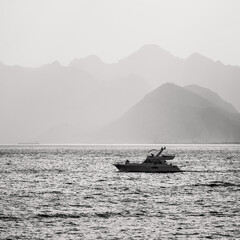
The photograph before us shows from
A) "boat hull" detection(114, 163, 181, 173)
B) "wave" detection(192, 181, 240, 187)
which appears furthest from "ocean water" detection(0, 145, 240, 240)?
"boat hull" detection(114, 163, 181, 173)

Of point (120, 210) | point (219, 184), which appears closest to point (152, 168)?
point (219, 184)

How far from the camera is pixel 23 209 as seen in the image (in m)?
71.7

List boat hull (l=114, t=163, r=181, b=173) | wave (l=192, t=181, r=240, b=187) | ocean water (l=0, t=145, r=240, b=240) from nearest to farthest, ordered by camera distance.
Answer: ocean water (l=0, t=145, r=240, b=240) → wave (l=192, t=181, r=240, b=187) → boat hull (l=114, t=163, r=181, b=173)

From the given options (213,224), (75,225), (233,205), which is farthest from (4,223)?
(233,205)

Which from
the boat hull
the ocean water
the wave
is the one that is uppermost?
the boat hull

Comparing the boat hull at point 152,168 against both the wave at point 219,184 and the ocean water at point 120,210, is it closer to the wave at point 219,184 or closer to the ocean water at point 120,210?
the ocean water at point 120,210

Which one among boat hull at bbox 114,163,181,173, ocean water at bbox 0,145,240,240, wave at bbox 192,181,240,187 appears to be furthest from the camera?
boat hull at bbox 114,163,181,173

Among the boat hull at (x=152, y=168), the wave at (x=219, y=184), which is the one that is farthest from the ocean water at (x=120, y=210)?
the boat hull at (x=152, y=168)

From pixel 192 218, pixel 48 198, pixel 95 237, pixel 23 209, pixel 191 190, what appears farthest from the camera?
pixel 191 190

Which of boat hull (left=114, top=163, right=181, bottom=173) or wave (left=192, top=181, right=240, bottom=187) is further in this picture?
boat hull (left=114, top=163, right=181, bottom=173)

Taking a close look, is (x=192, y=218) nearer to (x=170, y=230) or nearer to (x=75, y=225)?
(x=170, y=230)

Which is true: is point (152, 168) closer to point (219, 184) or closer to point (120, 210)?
point (219, 184)

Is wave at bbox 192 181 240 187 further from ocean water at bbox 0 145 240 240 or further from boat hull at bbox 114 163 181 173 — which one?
boat hull at bbox 114 163 181 173

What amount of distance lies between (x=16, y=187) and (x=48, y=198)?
20.2m
